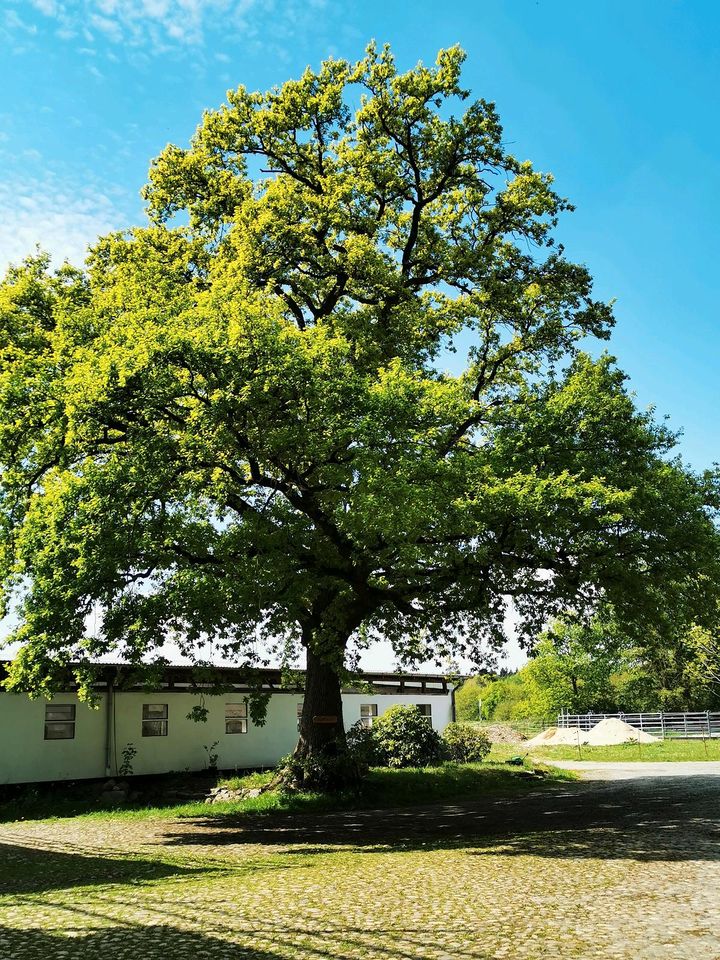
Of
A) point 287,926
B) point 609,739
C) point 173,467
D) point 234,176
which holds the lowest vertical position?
point 609,739

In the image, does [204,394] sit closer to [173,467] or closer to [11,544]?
[173,467]

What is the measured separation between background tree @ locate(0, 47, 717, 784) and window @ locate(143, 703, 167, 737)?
675cm

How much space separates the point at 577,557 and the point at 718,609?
14.1ft

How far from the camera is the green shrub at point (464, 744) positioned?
99.0ft

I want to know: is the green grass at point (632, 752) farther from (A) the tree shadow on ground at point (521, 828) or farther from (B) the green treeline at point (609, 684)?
(A) the tree shadow on ground at point (521, 828)

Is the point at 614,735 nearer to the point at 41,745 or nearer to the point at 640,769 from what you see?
the point at 640,769

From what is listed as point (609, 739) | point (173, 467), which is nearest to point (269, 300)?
point (173, 467)

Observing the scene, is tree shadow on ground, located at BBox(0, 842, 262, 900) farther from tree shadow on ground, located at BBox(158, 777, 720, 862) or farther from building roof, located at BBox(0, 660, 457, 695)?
building roof, located at BBox(0, 660, 457, 695)

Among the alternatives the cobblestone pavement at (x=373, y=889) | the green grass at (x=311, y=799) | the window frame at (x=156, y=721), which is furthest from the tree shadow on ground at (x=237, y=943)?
the window frame at (x=156, y=721)

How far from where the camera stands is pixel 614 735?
46938mm

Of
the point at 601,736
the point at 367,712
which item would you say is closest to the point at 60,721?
the point at 367,712

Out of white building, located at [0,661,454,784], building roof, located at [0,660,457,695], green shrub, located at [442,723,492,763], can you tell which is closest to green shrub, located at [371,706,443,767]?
green shrub, located at [442,723,492,763]

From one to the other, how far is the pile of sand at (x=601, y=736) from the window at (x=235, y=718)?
24218 mm

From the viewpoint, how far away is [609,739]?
46812mm
